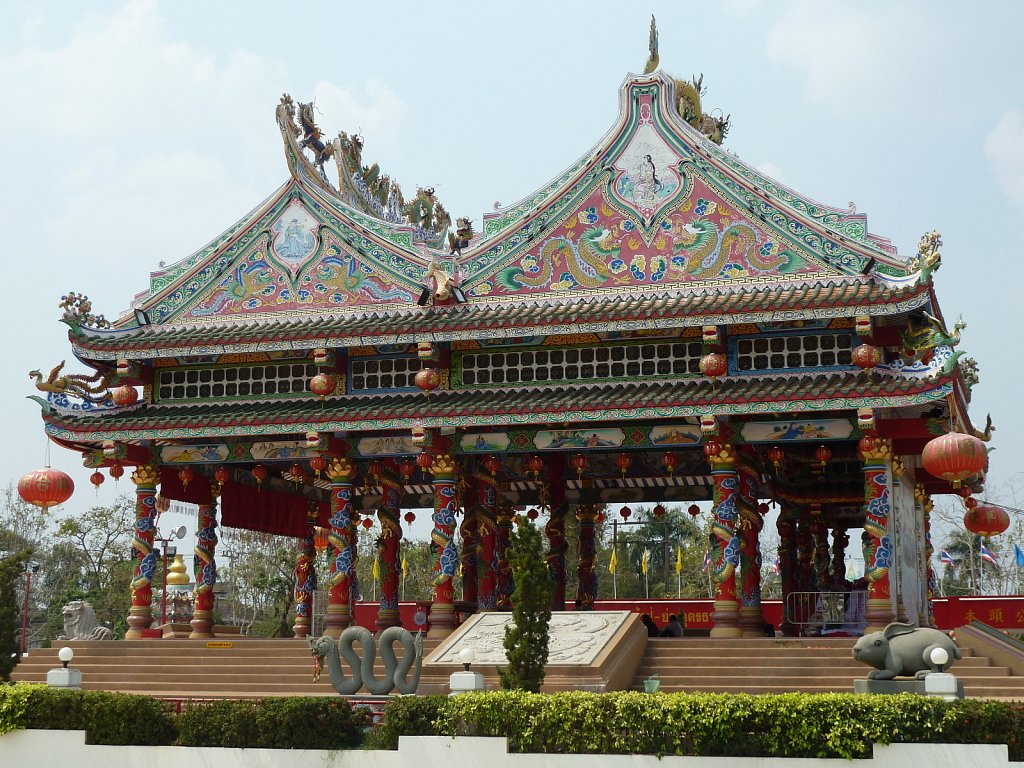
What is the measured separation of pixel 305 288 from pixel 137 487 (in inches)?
198

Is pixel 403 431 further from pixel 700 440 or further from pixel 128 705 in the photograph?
pixel 128 705

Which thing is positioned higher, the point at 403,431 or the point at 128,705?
the point at 403,431

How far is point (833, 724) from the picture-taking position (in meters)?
13.8

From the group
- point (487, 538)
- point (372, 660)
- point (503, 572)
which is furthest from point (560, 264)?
point (372, 660)

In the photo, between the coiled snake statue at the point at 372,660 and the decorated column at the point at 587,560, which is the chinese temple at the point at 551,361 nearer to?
the decorated column at the point at 587,560

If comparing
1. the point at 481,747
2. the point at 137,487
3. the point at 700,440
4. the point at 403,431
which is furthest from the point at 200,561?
the point at 481,747

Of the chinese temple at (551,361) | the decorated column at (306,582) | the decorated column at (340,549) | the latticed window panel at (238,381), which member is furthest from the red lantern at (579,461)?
the decorated column at (306,582)

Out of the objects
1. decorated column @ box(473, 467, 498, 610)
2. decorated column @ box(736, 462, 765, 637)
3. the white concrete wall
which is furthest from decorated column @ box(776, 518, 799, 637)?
the white concrete wall

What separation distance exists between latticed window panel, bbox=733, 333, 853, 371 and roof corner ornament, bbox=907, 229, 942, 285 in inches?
63.7

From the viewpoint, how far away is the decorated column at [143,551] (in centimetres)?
2380

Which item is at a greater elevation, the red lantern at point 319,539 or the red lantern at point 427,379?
the red lantern at point 427,379

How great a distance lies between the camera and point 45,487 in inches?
898

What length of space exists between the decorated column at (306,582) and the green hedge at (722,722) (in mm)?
14124

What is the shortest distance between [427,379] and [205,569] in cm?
679
